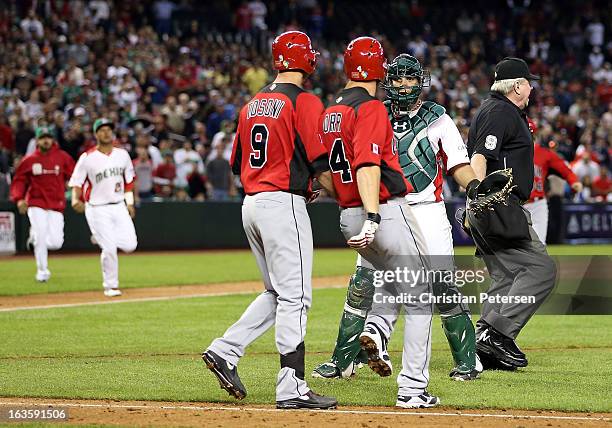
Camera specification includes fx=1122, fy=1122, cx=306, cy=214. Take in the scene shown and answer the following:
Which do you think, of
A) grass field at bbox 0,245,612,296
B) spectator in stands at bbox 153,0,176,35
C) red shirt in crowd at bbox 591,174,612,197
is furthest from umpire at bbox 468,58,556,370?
spectator in stands at bbox 153,0,176,35

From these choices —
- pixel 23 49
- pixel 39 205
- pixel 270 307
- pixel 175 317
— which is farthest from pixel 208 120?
pixel 270 307

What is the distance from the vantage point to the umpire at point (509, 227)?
9.20 meters

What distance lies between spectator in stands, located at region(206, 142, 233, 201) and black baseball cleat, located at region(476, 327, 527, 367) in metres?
15.7

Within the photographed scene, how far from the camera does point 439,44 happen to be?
117 ft

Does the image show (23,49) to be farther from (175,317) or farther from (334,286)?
(175,317)

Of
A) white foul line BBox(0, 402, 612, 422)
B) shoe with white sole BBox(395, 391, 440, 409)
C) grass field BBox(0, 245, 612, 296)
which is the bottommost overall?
grass field BBox(0, 245, 612, 296)

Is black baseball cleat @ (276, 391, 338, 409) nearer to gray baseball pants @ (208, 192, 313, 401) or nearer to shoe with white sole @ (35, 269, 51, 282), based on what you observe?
gray baseball pants @ (208, 192, 313, 401)

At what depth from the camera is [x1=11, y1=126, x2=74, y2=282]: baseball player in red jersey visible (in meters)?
17.3

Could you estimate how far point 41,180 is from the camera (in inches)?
683

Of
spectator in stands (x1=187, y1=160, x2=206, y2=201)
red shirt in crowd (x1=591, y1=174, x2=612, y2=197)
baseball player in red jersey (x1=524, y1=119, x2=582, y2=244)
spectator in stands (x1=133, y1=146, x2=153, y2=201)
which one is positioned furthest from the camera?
red shirt in crowd (x1=591, y1=174, x2=612, y2=197)

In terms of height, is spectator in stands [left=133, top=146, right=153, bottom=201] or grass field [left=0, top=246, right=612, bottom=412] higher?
spectator in stands [left=133, top=146, right=153, bottom=201]

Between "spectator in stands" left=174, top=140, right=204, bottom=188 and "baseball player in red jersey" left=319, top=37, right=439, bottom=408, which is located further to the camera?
"spectator in stands" left=174, top=140, right=204, bottom=188

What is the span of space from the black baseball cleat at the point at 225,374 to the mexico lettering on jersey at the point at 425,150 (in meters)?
2.04

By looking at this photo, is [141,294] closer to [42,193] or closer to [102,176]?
[102,176]
